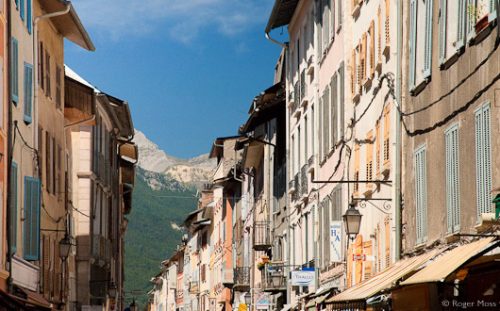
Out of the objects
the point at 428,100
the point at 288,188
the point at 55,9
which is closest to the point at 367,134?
the point at 428,100

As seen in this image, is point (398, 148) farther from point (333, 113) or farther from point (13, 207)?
point (333, 113)

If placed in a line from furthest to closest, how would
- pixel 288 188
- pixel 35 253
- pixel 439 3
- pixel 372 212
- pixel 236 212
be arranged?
pixel 236 212
pixel 288 188
pixel 35 253
pixel 372 212
pixel 439 3

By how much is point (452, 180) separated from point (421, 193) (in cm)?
284

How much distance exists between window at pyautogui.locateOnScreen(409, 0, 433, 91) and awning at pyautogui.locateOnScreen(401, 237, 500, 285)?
461 cm

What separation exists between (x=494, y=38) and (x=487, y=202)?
2.08m

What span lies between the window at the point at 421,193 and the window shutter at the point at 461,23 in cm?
351

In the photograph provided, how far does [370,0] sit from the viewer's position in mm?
28609

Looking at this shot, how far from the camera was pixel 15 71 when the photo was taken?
30078 millimetres

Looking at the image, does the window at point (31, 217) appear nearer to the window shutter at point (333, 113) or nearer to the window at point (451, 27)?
the window shutter at point (333, 113)

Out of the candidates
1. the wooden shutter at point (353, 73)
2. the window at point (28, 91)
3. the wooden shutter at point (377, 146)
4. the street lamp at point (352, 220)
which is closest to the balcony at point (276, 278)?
the window at point (28, 91)

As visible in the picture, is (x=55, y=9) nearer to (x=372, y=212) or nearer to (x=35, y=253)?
(x=35, y=253)

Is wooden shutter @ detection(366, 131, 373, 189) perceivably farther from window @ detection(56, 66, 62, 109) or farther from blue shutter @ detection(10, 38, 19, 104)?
window @ detection(56, 66, 62, 109)

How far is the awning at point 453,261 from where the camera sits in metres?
14.5

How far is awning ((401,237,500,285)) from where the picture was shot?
47.5ft
